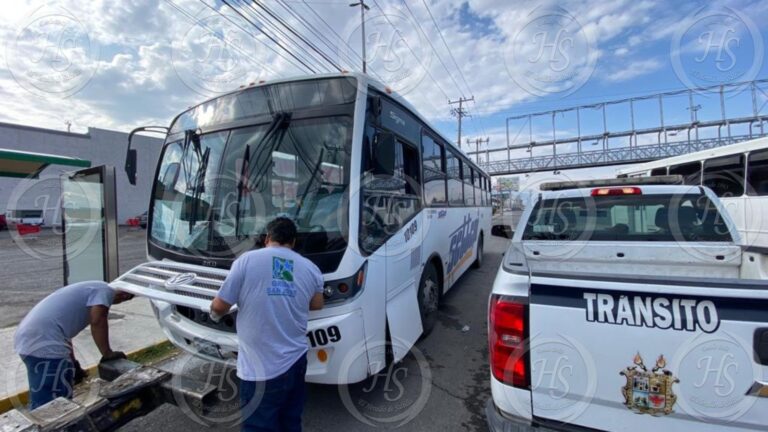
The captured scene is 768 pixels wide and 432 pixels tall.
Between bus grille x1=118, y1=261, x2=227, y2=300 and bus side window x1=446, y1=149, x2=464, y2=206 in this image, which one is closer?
bus grille x1=118, y1=261, x2=227, y2=300

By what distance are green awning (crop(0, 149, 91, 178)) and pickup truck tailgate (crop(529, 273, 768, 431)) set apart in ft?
33.2

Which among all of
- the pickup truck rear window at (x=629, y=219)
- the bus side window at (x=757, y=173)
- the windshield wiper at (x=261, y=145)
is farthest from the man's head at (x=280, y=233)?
the bus side window at (x=757, y=173)

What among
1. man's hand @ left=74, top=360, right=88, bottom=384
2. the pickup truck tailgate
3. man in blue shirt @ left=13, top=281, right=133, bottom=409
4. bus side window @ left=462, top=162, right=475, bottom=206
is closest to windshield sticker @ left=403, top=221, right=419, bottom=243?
the pickup truck tailgate

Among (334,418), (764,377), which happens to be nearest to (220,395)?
(334,418)

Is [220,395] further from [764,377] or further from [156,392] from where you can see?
[764,377]

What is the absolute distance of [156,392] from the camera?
9.50 ft

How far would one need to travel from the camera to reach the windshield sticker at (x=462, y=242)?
6.65 meters

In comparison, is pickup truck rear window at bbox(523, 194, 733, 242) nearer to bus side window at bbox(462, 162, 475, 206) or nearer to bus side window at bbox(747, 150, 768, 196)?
bus side window at bbox(462, 162, 475, 206)

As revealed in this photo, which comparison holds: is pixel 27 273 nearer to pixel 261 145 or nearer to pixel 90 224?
pixel 90 224

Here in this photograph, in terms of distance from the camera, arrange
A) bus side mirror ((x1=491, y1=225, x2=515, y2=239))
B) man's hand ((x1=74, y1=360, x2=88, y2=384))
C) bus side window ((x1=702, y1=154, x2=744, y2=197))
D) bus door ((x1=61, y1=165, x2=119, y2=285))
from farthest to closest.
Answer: bus side window ((x1=702, y1=154, x2=744, y2=197)) < bus door ((x1=61, y1=165, x2=119, y2=285)) < bus side mirror ((x1=491, y1=225, x2=515, y2=239)) < man's hand ((x1=74, y1=360, x2=88, y2=384))

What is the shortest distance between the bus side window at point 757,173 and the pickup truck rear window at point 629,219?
7511mm

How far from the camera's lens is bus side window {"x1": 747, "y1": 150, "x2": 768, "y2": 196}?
8586 millimetres

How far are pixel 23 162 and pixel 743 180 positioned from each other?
16540 millimetres

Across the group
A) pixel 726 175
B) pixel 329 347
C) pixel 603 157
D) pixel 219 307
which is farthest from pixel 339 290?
pixel 603 157
